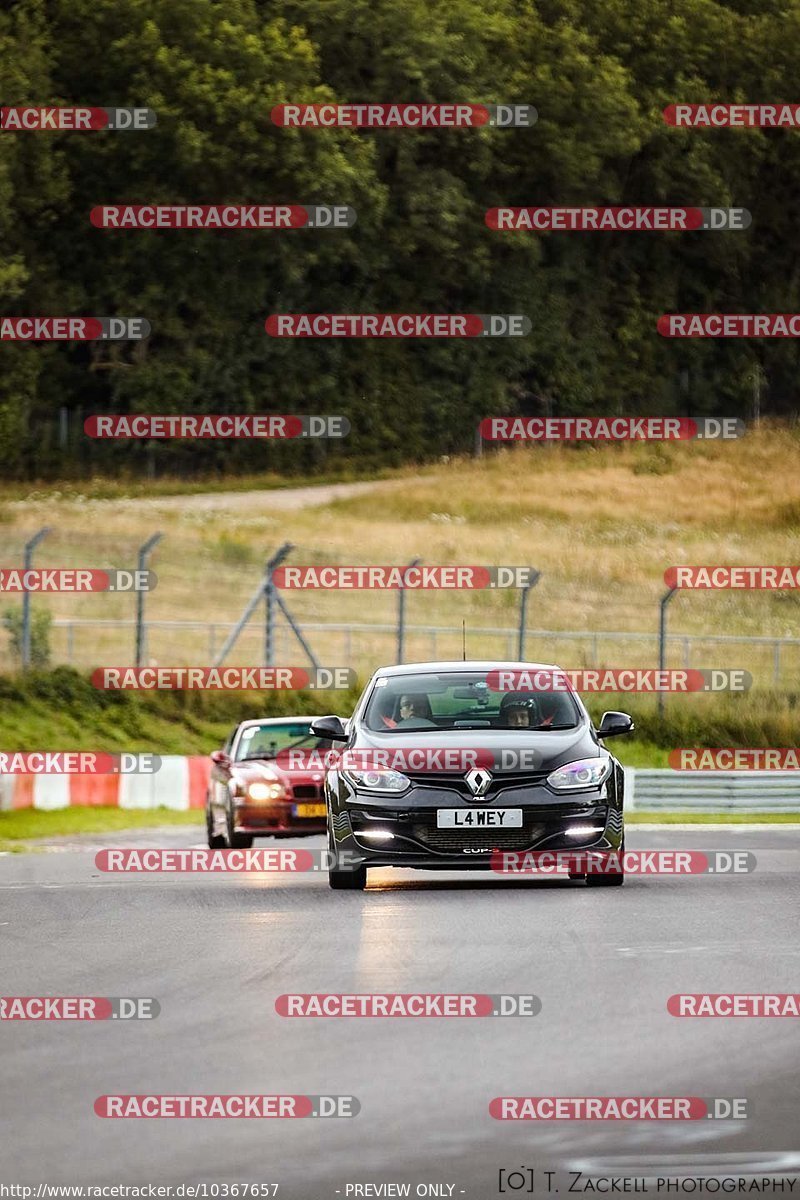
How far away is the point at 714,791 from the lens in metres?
30.8

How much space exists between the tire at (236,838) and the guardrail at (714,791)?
8744 millimetres

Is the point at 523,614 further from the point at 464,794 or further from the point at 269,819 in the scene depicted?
the point at 464,794

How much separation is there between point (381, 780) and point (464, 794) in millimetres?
570

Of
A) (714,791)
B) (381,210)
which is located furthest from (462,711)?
(381,210)

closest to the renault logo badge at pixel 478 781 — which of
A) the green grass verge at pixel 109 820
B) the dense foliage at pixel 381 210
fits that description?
the green grass verge at pixel 109 820

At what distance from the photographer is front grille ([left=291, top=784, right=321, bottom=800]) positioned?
22.6m

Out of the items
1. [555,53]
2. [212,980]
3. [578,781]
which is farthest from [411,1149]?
[555,53]

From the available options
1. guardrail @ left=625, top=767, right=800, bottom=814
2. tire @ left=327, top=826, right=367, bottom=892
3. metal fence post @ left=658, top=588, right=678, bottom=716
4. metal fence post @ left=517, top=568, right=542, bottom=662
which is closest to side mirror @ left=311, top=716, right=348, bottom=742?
tire @ left=327, top=826, right=367, bottom=892

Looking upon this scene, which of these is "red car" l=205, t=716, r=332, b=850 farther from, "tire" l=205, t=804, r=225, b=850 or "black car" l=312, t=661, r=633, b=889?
"black car" l=312, t=661, r=633, b=889

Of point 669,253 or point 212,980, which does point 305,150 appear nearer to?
point 669,253

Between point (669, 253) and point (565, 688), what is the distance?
64.0m

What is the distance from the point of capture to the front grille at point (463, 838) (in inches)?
641

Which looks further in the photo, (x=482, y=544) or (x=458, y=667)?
(x=482, y=544)

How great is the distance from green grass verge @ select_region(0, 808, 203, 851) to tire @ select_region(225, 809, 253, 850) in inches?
113
